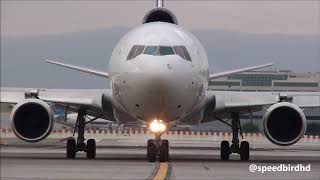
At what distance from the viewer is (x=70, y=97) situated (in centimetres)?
2662

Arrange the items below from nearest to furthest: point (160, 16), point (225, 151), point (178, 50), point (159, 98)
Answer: point (159, 98) → point (178, 50) → point (160, 16) → point (225, 151)

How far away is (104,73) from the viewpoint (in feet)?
87.1

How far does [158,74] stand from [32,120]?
5525mm

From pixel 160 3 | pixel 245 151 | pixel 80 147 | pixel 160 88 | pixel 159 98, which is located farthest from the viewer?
pixel 160 3

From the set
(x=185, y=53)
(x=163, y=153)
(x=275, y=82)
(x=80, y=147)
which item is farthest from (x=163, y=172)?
(x=275, y=82)

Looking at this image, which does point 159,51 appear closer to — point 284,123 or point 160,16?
point 160,16

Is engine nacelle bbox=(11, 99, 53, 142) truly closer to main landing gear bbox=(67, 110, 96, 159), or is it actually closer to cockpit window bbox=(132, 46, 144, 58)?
main landing gear bbox=(67, 110, 96, 159)

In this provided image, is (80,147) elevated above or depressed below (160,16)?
below

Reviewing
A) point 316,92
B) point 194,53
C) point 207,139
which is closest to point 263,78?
point 207,139

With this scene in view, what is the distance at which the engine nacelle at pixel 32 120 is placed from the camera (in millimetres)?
24812

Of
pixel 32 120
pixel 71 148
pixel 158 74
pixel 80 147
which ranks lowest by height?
pixel 71 148

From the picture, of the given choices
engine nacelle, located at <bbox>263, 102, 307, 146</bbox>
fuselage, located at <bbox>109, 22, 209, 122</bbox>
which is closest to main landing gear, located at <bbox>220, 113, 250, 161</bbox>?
engine nacelle, located at <bbox>263, 102, 307, 146</bbox>

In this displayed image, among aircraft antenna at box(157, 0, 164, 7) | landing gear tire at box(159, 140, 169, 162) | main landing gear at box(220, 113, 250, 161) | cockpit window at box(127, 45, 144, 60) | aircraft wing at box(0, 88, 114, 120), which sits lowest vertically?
landing gear tire at box(159, 140, 169, 162)

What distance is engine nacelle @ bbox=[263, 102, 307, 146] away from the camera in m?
24.8
